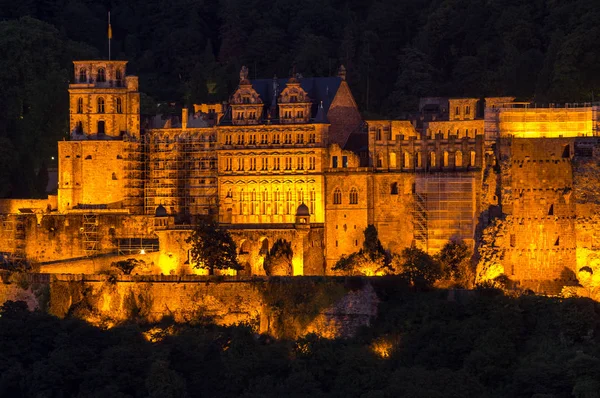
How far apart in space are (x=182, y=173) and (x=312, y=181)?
6.15 metres

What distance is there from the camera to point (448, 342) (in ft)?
242

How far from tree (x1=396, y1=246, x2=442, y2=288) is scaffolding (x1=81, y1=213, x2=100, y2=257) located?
14.2 meters

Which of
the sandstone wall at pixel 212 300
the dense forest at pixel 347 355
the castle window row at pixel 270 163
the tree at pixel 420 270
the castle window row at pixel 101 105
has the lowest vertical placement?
the dense forest at pixel 347 355

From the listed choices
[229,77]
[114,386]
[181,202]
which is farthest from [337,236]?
[229,77]

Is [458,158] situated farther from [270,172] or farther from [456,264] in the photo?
[270,172]

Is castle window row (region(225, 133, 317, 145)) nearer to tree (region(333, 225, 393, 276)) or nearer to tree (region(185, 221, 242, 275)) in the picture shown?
tree (region(185, 221, 242, 275))

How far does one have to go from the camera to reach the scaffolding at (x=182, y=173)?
8625 cm

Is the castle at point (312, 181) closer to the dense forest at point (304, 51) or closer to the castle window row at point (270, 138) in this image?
the castle window row at point (270, 138)

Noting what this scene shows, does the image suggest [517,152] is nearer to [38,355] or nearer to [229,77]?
[38,355]

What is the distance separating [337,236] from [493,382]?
44.2ft

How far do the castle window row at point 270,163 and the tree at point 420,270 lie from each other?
751 cm

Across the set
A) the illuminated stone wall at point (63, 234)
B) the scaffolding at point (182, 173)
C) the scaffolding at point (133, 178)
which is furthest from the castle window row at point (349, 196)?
the scaffolding at point (133, 178)

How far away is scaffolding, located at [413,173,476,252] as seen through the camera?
80.4 m

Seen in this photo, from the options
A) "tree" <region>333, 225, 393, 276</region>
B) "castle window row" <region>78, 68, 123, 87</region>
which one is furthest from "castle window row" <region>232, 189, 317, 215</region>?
"castle window row" <region>78, 68, 123, 87</region>
